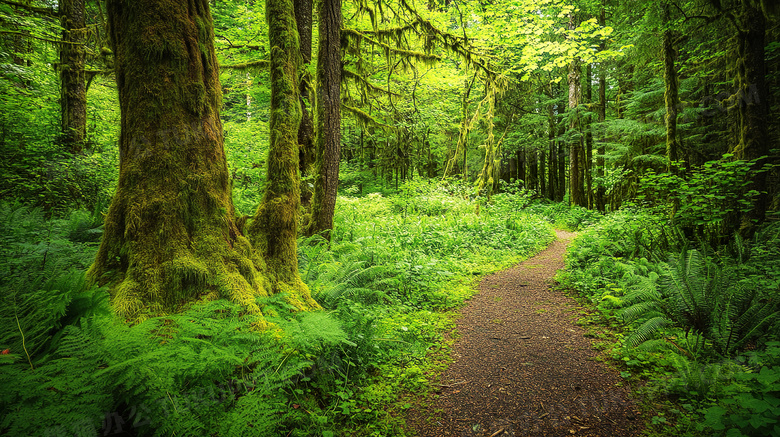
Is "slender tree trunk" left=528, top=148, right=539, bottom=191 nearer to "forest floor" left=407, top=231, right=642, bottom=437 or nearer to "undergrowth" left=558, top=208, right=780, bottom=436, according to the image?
"undergrowth" left=558, top=208, right=780, bottom=436

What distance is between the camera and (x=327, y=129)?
23.3ft

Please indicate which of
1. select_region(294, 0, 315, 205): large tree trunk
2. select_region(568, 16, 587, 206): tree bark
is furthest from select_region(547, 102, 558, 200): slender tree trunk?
select_region(294, 0, 315, 205): large tree trunk

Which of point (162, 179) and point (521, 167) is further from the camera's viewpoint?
point (521, 167)

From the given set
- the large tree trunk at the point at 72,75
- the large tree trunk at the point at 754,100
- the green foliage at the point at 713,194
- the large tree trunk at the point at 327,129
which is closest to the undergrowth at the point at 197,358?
the large tree trunk at the point at 327,129

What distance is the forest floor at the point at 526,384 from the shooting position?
2.68 meters

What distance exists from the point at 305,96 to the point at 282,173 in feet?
13.8

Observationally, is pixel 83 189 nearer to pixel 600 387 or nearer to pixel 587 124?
pixel 600 387

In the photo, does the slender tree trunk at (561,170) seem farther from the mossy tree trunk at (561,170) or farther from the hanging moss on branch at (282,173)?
the hanging moss on branch at (282,173)

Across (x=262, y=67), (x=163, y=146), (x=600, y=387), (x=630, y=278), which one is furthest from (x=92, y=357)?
(x=262, y=67)

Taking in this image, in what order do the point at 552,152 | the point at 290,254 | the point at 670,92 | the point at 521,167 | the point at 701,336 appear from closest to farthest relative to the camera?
1. the point at 701,336
2. the point at 290,254
3. the point at 670,92
4. the point at 552,152
5. the point at 521,167

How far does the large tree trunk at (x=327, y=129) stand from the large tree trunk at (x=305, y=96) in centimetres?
55

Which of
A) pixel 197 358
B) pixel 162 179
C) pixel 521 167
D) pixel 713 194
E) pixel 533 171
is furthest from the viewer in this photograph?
pixel 533 171

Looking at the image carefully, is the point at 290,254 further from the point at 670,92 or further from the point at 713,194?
the point at 670,92

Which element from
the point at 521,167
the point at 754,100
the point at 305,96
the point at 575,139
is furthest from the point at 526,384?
the point at 521,167
